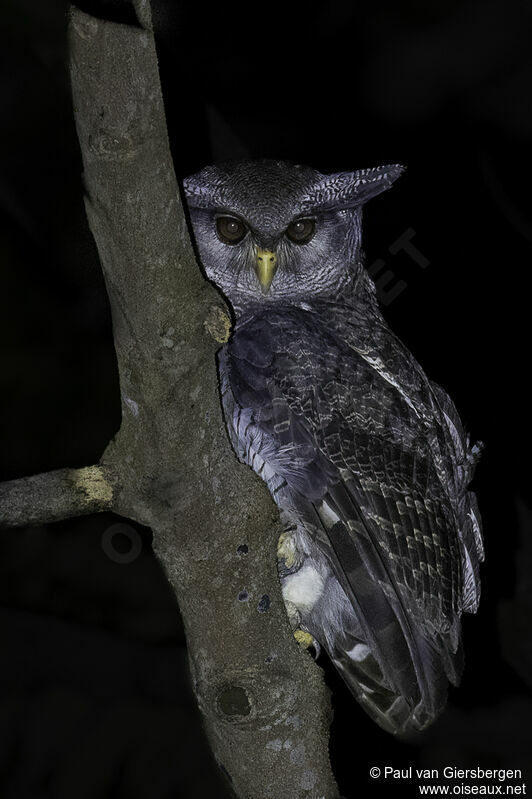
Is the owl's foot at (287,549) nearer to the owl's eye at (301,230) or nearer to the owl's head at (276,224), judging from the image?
the owl's head at (276,224)

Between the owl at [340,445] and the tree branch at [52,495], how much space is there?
419mm

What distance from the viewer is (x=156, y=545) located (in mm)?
1427

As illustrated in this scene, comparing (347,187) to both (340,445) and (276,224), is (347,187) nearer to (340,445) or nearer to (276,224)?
(276,224)

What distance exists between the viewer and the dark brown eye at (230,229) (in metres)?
2.05

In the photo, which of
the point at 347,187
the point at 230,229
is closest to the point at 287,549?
the point at 230,229

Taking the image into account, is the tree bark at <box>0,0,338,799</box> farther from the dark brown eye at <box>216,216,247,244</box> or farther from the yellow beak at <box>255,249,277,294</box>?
the dark brown eye at <box>216,216,247,244</box>

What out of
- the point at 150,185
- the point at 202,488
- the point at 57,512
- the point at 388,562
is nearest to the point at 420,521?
the point at 388,562

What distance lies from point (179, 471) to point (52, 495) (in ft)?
0.73

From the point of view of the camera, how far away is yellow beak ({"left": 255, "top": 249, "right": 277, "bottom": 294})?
1977mm

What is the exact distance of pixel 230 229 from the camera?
2.07 meters

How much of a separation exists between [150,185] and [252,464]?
77cm

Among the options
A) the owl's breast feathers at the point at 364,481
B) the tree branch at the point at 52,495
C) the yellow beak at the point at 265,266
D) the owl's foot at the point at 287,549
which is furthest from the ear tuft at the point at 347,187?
the tree branch at the point at 52,495

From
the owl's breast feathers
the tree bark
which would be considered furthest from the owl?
the tree bark

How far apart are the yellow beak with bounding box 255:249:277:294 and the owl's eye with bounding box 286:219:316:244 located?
0.39ft
